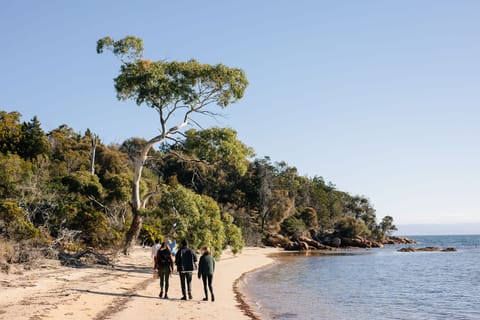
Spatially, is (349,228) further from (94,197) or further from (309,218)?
(94,197)

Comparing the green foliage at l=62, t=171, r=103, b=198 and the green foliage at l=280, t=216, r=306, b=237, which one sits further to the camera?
the green foliage at l=280, t=216, r=306, b=237

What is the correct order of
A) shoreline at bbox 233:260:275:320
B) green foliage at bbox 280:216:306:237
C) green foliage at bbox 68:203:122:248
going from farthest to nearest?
green foliage at bbox 280:216:306:237, green foliage at bbox 68:203:122:248, shoreline at bbox 233:260:275:320

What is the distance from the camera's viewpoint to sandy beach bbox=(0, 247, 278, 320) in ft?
37.2

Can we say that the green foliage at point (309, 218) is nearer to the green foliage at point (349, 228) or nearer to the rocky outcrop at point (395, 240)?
the green foliage at point (349, 228)

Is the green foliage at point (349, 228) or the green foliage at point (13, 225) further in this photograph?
the green foliage at point (349, 228)

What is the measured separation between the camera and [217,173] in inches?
3081

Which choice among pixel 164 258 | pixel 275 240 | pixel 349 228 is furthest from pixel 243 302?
pixel 349 228

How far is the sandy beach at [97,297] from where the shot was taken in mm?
11336

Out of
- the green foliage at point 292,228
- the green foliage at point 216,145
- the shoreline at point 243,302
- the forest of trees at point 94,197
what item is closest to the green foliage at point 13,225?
the forest of trees at point 94,197

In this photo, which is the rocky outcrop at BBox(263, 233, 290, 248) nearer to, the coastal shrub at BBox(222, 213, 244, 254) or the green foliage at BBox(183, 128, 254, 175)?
the coastal shrub at BBox(222, 213, 244, 254)

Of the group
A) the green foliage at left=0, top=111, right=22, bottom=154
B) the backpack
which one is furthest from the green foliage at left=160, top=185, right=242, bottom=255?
the green foliage at left=0, top=111, right=22, bottom=154

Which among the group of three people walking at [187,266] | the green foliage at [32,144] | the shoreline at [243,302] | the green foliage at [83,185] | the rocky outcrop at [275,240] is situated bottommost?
the shoreline at [243,302]

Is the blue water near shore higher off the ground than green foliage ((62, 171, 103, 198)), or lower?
lower

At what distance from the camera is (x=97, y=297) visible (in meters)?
13.6
